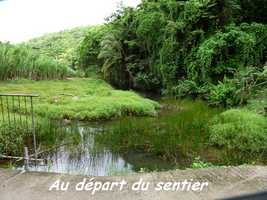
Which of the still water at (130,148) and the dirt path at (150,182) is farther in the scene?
the still water at (130,148)

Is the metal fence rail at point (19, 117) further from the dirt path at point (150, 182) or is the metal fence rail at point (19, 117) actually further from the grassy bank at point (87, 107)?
the dirt path at point (150, 182)

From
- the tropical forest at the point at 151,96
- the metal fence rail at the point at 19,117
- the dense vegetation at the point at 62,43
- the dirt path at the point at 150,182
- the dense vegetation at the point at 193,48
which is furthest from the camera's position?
the dense vegetation at the point at 62,43

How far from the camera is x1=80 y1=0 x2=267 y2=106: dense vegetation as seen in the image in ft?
32.5

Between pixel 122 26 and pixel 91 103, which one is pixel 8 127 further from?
pixel 122 26

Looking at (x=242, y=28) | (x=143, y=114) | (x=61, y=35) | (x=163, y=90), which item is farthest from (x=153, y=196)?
(x=61, y=35)

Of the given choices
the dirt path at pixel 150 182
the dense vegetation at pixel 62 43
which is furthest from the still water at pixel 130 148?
the dense vegetation at pixel 62 43

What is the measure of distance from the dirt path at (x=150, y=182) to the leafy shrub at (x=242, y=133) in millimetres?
2996

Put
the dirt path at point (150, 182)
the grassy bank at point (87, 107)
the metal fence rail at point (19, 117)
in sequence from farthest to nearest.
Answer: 1. the grassy bank at point (87, 107)
2. the metal fence rail at point (19, 117)
3. the dirt path at point (150, 182)

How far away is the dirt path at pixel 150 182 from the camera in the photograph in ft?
6.72

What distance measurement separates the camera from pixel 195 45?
38.6ft

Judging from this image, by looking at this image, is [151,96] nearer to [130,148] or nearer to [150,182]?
[130,148]

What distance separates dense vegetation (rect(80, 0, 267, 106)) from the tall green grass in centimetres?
268

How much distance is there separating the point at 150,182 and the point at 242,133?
380cm

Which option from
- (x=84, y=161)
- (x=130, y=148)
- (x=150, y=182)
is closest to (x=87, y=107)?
(x=130, y=148)
